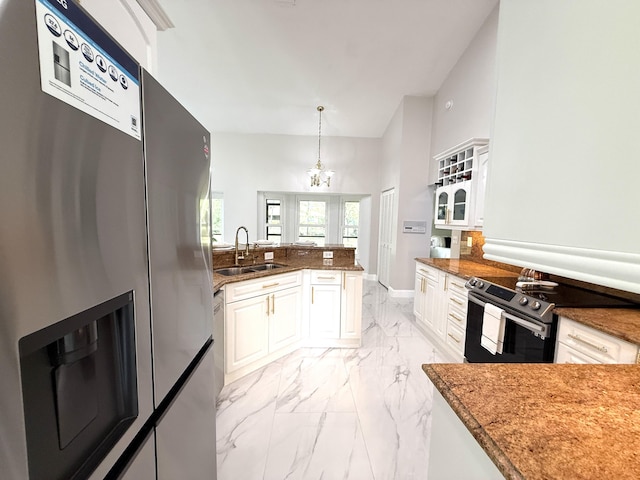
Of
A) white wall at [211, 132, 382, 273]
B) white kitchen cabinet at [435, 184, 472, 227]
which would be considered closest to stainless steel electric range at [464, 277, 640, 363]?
white kitchen cabinet at [435, 184, 472, 227]

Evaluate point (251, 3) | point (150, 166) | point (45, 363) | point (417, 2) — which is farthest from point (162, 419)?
point (417, 2)

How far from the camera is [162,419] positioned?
84cm

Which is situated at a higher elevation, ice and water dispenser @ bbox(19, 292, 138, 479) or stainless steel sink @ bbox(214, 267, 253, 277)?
ice and water dispenser @ bbox(19, 292, 138, 479)

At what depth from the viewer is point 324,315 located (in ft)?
9.96

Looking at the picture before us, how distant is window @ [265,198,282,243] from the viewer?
6637mm

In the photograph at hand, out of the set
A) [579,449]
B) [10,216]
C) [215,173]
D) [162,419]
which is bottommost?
[162,419]

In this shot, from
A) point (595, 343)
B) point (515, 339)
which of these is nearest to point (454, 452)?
point (595, 343)

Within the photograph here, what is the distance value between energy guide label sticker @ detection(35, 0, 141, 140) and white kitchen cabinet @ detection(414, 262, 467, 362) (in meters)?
2.82

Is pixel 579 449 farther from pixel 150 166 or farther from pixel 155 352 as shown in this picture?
pixel 150 166

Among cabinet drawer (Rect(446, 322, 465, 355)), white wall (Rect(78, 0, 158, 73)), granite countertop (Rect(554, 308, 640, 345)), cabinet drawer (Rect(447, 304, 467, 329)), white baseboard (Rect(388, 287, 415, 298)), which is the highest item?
white wall (Rect(78, 0, 158, 73))

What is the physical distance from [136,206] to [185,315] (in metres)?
0.46

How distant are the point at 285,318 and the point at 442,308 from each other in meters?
1.71

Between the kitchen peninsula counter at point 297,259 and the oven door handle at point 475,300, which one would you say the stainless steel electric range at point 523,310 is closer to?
the oven door handle at point 475,300

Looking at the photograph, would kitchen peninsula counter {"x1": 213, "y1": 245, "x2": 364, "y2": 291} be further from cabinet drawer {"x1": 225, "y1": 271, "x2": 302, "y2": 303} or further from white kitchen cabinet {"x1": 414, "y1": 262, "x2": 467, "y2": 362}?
white kitchen cabinet {"x1": 414, "y1": 262, "x2": 467, "y2": 362}
